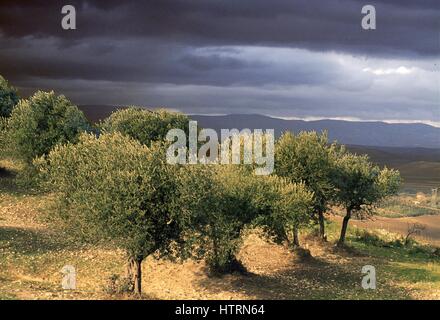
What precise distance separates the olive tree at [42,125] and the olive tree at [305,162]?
2600 cm

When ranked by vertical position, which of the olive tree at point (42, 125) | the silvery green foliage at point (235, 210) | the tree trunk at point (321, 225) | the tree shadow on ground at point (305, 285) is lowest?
the tree shadow on ground at point (305, 285)

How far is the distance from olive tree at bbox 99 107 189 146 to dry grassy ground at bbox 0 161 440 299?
81.8 feet

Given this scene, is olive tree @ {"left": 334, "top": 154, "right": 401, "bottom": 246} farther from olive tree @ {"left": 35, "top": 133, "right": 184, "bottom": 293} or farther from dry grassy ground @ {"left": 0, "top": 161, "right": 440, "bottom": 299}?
olive tree @ {"left": 35, "top": 133, "right": 184, "bottom": 293}

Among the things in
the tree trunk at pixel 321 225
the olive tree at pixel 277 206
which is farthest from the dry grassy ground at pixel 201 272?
the olive tree at pixel 277 206

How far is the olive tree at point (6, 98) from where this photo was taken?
75.4m

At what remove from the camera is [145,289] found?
121 feet

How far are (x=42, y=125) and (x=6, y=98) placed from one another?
1470 cm

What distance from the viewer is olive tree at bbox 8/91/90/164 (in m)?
63.4

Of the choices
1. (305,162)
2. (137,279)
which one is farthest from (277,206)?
(137,279)

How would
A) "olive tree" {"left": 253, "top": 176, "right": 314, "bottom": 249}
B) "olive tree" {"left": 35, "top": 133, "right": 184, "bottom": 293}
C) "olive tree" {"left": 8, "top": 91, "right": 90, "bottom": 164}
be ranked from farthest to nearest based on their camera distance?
"olive tree" {"left": 8, "top": 91, "right": 90, "bottom": 164}, "olive tree" {"left": 253, "top": 176, "right": 314, "bottom": 249}, "olive tree" {"left": 35, "top": 133, "right": 184, "bottom": 293}

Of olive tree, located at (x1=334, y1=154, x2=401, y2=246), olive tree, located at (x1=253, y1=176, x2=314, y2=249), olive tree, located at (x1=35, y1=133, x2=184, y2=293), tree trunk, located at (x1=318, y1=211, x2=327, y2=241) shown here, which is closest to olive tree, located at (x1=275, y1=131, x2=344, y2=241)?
tree trunk, located at (x1=318, y1=211, x2=327, y2=241)

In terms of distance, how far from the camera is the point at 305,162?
51.8 m

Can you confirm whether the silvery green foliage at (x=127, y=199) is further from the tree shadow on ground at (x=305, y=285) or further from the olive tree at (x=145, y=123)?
the olive tree at (x=145, y=123)
